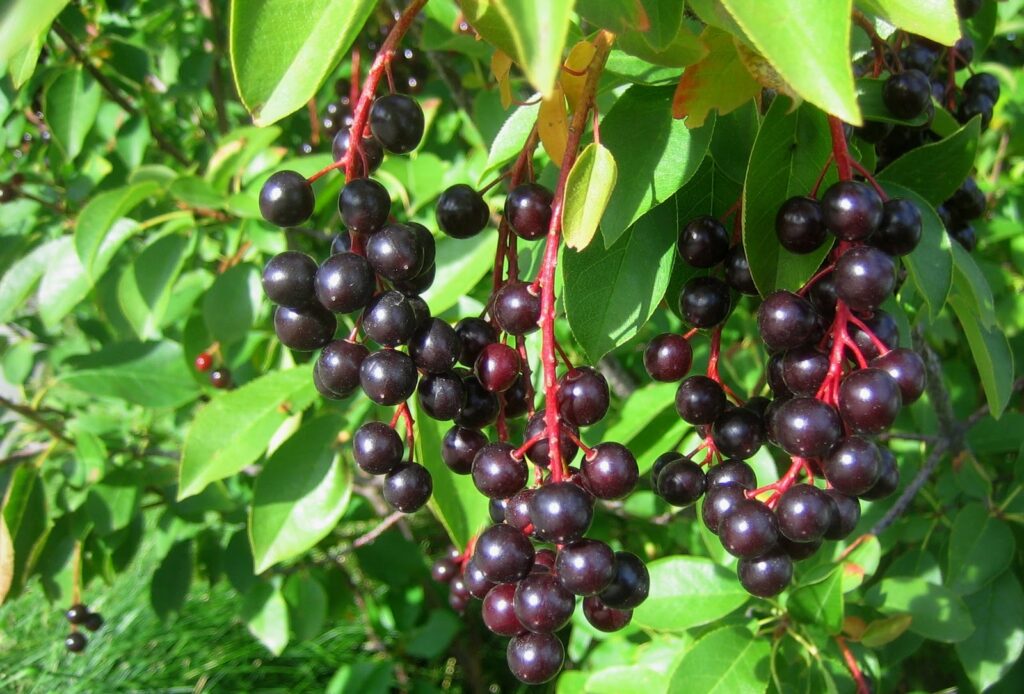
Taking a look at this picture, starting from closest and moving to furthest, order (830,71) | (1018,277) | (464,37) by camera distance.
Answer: (830,71) → (464,37) → (1018,277)

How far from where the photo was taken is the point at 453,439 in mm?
733

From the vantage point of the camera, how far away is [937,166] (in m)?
0.83

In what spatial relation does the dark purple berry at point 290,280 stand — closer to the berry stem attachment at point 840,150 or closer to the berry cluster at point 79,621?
the berry stem attachment at point 840,150

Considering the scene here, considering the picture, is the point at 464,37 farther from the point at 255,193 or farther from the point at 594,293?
the point at 594,293

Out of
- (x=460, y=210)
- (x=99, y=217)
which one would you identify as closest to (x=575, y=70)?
(x=460, y=210)

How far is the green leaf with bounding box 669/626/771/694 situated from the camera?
3.26 feet

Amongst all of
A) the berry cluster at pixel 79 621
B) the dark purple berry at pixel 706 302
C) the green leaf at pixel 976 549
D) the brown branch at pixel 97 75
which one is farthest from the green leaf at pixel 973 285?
the berry cluster at pixel 79 621

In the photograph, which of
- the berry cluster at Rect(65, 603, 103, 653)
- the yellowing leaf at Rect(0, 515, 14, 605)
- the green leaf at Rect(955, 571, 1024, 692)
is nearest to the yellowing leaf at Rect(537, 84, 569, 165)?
the green leaf at Rect(955, 571, 1024, 692)

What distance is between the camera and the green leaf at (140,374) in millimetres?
1713

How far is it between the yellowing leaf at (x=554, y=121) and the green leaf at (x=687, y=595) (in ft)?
2.31

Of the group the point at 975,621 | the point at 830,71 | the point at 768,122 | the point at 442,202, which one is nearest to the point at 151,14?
the point at 442,202

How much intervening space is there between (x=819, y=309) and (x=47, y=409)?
6.54 ft

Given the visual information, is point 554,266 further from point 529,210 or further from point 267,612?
point 267,612

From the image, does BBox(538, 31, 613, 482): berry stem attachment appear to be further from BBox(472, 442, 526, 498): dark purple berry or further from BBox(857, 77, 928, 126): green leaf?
BBox(857, 77, 928, 126): green leaf
